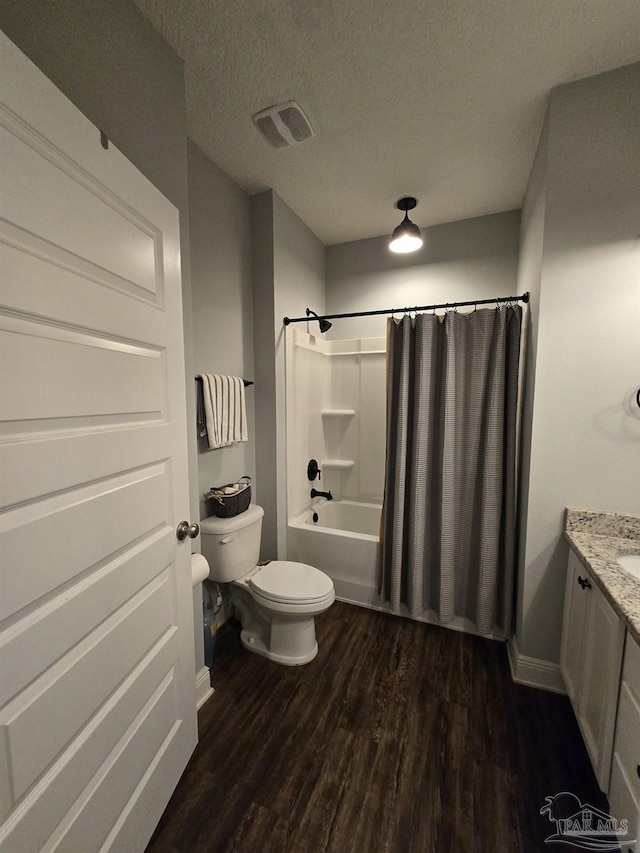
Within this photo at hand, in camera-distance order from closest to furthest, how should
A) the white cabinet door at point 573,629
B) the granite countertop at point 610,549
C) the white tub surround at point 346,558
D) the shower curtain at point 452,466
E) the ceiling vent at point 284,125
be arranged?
the granite countertop at point 610,549 → the white cabinet door at point 573,629 → the ceiling vent at point 284,125 → the shower curtain at point 452,466 → the white tub surround at point 346,558

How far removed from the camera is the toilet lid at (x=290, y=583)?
169 cm

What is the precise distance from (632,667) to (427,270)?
2.58 metres

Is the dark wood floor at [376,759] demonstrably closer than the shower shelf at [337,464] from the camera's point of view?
Yes

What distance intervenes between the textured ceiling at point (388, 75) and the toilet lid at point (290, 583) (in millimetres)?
2284

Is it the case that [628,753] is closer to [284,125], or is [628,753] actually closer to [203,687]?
[203,687]

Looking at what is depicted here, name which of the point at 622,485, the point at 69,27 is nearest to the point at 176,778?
the point at 622,485

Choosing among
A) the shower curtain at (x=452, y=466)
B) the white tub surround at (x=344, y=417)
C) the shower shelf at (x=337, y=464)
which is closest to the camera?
the shower curtain at (x=452, y=466)

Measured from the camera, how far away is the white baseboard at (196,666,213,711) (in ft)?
5.03

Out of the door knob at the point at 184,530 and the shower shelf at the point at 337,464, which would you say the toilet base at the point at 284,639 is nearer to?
the door knob at the point at 184,530

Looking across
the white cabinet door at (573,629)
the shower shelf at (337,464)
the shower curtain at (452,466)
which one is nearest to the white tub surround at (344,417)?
the shower shelf at (337,464)

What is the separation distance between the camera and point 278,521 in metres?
2.31

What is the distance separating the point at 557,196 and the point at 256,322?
1.68 m

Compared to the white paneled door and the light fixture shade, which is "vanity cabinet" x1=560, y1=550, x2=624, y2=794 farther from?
the light fixture shade

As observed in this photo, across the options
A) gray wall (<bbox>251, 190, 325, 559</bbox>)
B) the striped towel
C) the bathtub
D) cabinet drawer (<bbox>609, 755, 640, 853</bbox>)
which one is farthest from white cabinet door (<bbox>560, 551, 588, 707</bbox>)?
the striped towel
